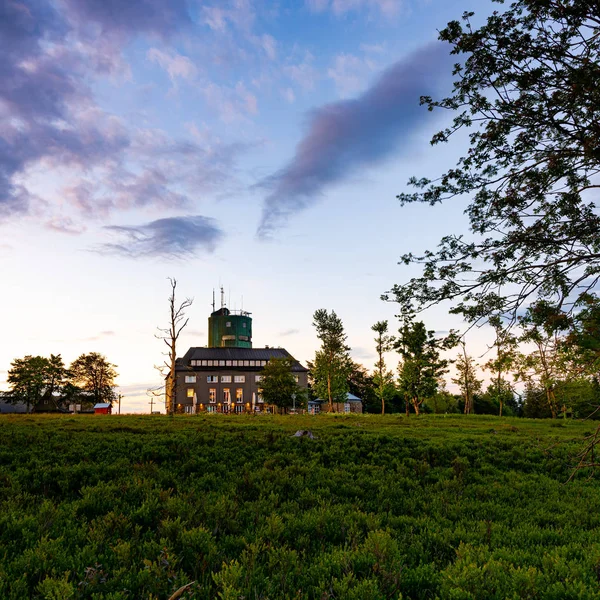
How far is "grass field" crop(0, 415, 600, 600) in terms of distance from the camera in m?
5.52

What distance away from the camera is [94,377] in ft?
321

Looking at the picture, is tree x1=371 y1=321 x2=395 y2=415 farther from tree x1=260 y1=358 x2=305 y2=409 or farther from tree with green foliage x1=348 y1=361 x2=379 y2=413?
tree with green foliage x1=348 y1=361 x2=379 y2=413

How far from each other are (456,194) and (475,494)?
7.79m

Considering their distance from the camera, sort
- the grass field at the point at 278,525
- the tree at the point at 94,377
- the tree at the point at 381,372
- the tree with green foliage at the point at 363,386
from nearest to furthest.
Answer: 1. the grass field at the point at 278,525
2. the tree at the point at 381,372
3. the tree at the point at 94,377
4. the tree with green foliage at the point at 363,386

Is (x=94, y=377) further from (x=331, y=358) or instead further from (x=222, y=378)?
(x=331, y=358)

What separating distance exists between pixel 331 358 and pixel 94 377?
57304mm

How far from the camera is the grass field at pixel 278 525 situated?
18.1 ft

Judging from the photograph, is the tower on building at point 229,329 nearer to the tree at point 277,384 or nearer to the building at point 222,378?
the building at point 222,378

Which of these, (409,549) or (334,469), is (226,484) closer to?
(334,469)

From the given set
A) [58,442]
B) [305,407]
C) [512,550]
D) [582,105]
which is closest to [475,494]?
[512,550]

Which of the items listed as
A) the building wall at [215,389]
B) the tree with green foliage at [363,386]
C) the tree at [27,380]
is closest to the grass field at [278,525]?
the tree at [27,380]

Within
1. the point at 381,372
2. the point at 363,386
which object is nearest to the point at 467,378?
the point at 381,372

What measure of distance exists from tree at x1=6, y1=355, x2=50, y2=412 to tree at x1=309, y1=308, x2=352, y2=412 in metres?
50.8

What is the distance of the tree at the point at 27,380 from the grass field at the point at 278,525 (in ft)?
249
